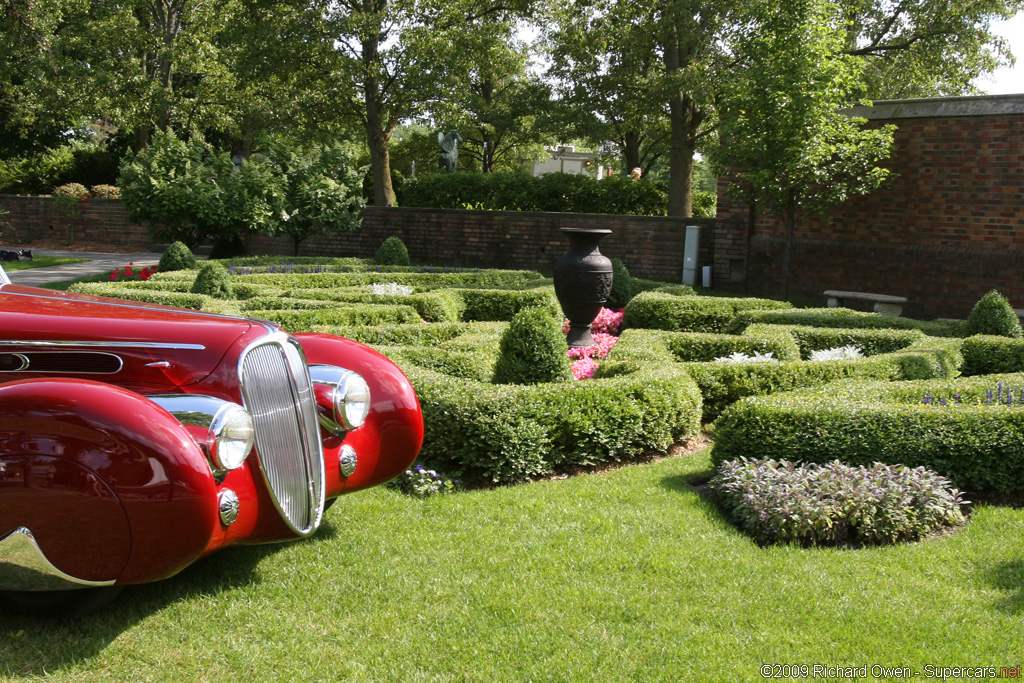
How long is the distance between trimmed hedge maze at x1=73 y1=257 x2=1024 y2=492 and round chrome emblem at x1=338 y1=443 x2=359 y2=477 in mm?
1446

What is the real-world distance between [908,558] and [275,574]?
10.3 ft

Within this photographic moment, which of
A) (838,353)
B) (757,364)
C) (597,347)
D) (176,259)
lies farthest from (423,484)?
(176,259)

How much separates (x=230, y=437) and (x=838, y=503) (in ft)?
10.3

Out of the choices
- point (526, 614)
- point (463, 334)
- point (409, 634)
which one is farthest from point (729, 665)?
point (463, 334)

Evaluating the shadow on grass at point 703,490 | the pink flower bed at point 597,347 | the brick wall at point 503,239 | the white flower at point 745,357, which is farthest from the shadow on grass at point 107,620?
the brick wall at point 503,239

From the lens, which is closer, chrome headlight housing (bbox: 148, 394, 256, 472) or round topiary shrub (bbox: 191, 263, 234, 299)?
chrome headlight housing (bbox: 148, 394, 256, 472)

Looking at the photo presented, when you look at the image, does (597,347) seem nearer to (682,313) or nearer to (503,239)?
(682,313)

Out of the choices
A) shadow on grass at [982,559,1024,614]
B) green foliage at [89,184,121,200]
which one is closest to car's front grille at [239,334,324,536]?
shadow on grass at [982,559,1024,614]

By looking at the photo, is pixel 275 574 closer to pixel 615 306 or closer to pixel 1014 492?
pixel 1014 492

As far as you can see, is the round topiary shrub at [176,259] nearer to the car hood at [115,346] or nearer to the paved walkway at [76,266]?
the paved walkway at [76,266]

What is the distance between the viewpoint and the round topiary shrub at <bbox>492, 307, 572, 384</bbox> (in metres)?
6.46

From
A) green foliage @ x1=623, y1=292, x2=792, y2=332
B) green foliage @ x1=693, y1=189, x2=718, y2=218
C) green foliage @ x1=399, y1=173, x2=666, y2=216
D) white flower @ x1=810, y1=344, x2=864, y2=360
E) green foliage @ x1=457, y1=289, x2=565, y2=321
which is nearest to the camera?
white flower @ x1=810, y1=344, x2=864, y2=360

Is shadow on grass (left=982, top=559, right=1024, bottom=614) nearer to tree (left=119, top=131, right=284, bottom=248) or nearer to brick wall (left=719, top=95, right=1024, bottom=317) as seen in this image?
brick wall (left=719, top=95, right=1024, bottom=317)

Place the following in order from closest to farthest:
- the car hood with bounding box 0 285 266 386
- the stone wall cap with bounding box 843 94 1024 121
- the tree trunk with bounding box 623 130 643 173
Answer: the car hood with bounding box 0 285 266 386, the stone wall cap with bounding box 843 94 1024 121, the tree trunk with bounding box 623 130 643 173
